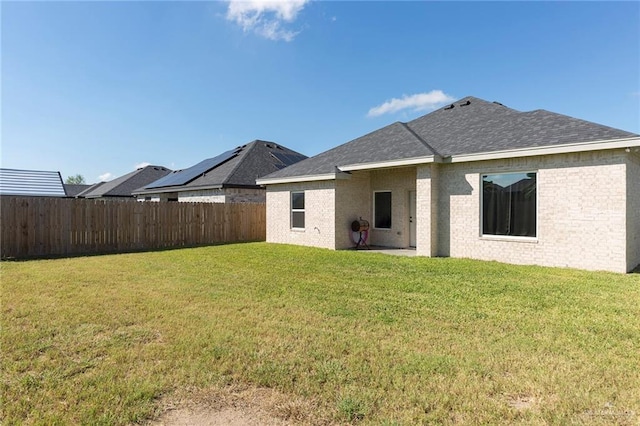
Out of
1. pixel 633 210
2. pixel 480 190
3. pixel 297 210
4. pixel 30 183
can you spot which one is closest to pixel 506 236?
pixel 480 190

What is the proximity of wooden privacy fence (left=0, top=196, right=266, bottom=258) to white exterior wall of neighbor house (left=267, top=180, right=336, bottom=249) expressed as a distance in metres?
1.96

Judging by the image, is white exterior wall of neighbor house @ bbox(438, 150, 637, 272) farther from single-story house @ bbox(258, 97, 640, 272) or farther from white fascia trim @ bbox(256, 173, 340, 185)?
white fascia trim @ bbox(256, 173, 340, 185)

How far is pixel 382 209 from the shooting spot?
44.4 ft

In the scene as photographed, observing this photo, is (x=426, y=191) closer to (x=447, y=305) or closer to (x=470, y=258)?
(x=470, y=258)

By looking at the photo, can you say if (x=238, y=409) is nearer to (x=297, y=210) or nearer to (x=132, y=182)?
(x=297, y=210)

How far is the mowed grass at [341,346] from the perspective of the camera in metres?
2.63

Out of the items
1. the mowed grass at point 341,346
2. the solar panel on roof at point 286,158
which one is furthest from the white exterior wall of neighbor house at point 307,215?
the solar panel on roof at point 286,158

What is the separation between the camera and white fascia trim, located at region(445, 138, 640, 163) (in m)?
7.44

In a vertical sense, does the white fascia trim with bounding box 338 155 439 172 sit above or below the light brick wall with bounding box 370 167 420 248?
above

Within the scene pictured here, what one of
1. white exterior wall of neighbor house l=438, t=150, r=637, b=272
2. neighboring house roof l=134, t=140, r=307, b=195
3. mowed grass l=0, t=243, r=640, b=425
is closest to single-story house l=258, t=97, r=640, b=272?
white exterior wall of neighbor house l=438, t=150, r=637, b=272

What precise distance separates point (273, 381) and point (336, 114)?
1987cm

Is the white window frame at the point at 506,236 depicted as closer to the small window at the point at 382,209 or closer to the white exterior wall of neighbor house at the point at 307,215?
the small window at the point at 382,209

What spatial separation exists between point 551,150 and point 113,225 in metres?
14.8

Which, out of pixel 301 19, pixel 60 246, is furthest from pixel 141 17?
pixel 60 246
